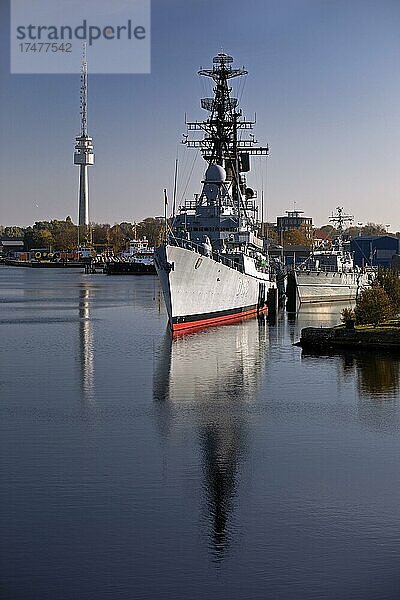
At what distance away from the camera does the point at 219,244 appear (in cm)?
4312

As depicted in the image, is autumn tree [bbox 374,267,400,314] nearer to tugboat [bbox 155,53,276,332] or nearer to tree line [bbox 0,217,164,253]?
tugboat [bbox 155,53,276,332]

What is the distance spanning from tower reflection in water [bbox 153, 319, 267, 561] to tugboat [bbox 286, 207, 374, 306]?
17335mm

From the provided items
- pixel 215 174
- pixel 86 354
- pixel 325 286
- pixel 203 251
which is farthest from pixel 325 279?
pixel 86 354

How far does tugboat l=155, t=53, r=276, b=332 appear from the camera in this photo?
3386cm

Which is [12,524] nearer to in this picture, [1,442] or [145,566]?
[145,566]

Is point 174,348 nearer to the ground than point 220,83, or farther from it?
nearer to the ground

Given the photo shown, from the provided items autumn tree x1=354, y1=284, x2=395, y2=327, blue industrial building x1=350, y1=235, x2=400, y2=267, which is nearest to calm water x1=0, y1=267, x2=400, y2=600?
autumn tree x1=354, y1=284, x2=395, y2=327

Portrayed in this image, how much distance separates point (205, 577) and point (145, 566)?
0.76 metres

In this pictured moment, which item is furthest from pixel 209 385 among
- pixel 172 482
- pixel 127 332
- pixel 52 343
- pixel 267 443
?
pixel 127 332

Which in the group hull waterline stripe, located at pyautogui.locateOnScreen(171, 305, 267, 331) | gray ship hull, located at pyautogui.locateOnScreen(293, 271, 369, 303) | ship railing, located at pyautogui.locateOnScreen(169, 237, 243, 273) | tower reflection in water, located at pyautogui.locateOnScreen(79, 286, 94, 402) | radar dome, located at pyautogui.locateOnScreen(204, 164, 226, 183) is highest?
radar dome, located at pyautogui.locateOnScreen(204, 164, 226, 183)

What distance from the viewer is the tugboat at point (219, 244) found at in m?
33.9

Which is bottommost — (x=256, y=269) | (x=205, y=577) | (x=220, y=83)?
(x=205, y=577)

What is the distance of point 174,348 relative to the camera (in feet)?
98.6

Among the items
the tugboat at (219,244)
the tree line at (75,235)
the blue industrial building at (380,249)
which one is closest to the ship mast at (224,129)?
the tugboat at (219,244)
